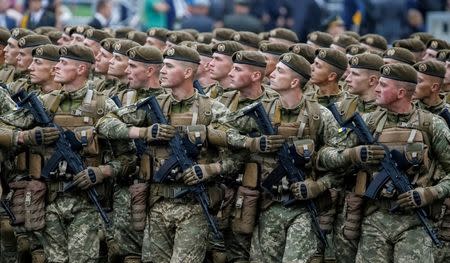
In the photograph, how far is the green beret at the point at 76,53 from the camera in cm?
1571

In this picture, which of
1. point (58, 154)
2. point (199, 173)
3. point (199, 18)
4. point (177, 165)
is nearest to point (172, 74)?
point (177, 165)

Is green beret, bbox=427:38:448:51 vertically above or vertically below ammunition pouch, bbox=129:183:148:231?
above

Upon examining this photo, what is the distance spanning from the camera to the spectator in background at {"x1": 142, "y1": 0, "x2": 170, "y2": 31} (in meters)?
31.4

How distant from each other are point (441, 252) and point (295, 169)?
1.96 meters

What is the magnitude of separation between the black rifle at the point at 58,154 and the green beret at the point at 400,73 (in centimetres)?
310

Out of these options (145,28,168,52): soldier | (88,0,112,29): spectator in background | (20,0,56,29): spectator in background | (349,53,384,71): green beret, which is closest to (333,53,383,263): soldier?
(349,53,384,71): green beret

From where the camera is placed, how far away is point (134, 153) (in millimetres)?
15602

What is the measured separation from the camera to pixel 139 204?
49.4ft

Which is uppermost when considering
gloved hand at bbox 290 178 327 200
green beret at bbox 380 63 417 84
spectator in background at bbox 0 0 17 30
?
green beret at bbox 380 63 417 84

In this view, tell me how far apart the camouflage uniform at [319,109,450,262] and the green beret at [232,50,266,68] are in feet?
5.26

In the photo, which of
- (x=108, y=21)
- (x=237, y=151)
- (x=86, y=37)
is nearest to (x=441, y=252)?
(x=237, y=151)

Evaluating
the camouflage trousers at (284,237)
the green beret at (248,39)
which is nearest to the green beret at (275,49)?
the green beret at (248,39)

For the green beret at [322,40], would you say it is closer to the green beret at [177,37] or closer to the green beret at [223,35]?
the green beret at [223,35]

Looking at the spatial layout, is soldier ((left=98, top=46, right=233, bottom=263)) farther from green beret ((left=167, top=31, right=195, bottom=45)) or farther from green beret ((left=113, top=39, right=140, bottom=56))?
green beret ((left=167, top=31, right=195, bottom=45))
